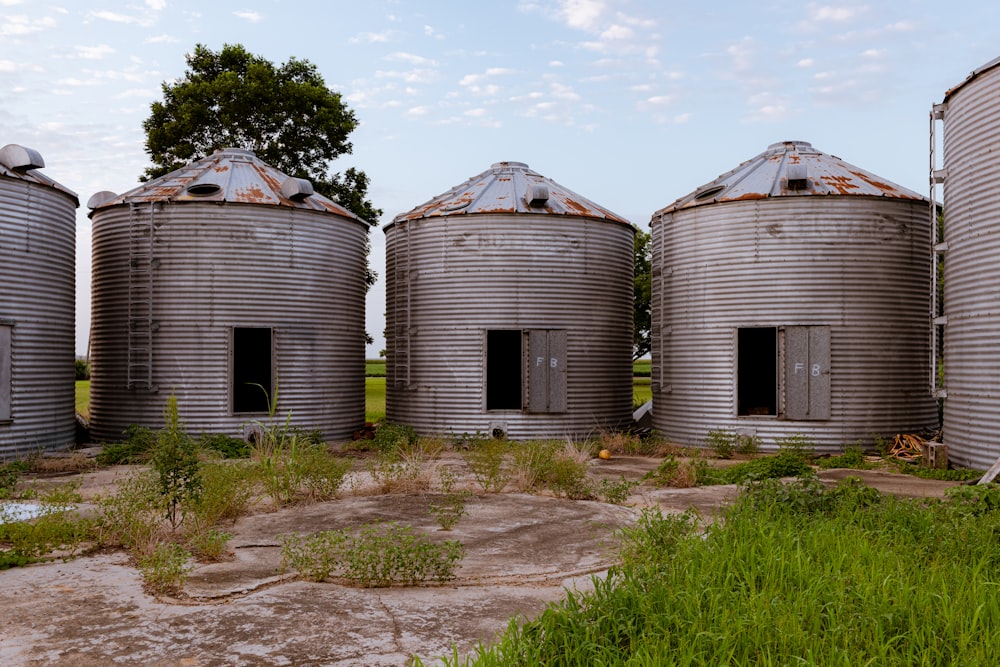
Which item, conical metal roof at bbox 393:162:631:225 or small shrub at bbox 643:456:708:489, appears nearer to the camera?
small shrub at bbox 643:456:708:489

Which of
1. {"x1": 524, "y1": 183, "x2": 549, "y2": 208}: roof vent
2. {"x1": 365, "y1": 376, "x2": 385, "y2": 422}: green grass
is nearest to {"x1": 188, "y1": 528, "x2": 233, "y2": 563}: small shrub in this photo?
{"x1": 524, "y1": 183, "x2": 549, "y2": 208}: roof vent

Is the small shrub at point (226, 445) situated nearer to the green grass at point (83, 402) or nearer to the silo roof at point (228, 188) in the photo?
the silo roof at point (228, 188)

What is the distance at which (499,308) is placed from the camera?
17844mm

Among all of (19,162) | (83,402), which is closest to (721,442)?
(19,162)

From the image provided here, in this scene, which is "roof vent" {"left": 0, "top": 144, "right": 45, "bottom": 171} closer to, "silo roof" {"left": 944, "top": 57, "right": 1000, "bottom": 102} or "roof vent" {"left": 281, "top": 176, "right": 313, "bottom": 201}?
"roof vent" {"left": 281, "top": 176, "right": 313, "bottom": 201}

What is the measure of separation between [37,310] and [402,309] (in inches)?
295

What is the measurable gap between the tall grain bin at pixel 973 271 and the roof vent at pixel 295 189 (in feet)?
41.9

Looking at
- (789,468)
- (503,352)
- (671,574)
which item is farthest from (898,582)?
(503,352)

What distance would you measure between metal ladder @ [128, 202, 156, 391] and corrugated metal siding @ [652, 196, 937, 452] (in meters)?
11.6

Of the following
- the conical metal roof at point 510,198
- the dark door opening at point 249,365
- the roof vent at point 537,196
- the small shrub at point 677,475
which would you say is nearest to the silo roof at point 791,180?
the conical metal roof at point 510,198

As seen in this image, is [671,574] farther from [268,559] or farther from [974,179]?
[974,179]

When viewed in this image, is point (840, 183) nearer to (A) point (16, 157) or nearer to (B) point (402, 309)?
(B) point (402, 309)

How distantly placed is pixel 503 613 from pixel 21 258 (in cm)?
1338

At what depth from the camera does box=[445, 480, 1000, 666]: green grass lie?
15.9 ft
